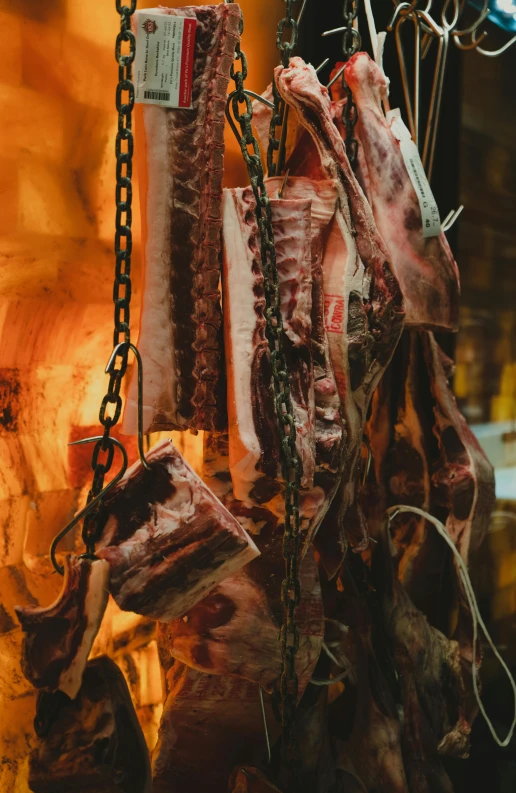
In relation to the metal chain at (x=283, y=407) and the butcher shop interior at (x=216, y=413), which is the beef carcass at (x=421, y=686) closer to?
the butcher shop interior at (x=216, y=413)

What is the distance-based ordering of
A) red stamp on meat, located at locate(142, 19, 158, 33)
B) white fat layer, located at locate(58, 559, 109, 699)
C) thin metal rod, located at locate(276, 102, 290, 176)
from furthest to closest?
thin metal rod, located at locate(276, 102, 290, 176) → red stamp on meat, located at locate(142, 19, 158, 33) → white fat layer, located at locate(58, 559, 109, 699)

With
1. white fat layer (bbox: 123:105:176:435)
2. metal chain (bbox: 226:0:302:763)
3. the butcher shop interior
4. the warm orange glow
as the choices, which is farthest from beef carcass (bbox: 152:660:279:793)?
white fat layer (bbox: 123:105:176:435)

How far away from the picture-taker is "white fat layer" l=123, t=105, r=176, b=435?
1.22 metres

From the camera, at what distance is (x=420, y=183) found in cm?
158

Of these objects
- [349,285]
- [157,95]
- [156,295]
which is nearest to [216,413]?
[156,295]

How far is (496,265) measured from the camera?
9.35 ft

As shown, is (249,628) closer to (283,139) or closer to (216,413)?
(216,413)

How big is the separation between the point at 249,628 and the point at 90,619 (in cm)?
36

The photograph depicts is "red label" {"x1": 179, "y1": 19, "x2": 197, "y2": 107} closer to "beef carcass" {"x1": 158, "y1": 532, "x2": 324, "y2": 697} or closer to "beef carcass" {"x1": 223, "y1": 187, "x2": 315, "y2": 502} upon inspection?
"beef carcass" {"x1": 223, "y1": 187, "x2": 315, "y2": 502}

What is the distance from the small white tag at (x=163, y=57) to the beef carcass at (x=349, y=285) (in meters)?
0.26

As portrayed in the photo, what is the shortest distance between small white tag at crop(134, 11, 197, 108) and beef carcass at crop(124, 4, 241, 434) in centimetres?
2

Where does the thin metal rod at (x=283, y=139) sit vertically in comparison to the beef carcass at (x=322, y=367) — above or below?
above

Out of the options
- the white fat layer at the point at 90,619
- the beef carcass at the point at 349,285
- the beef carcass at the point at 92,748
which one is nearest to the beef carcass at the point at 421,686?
the beef carcass at the point at 349,285

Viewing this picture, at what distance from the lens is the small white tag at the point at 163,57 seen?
1188 mm
